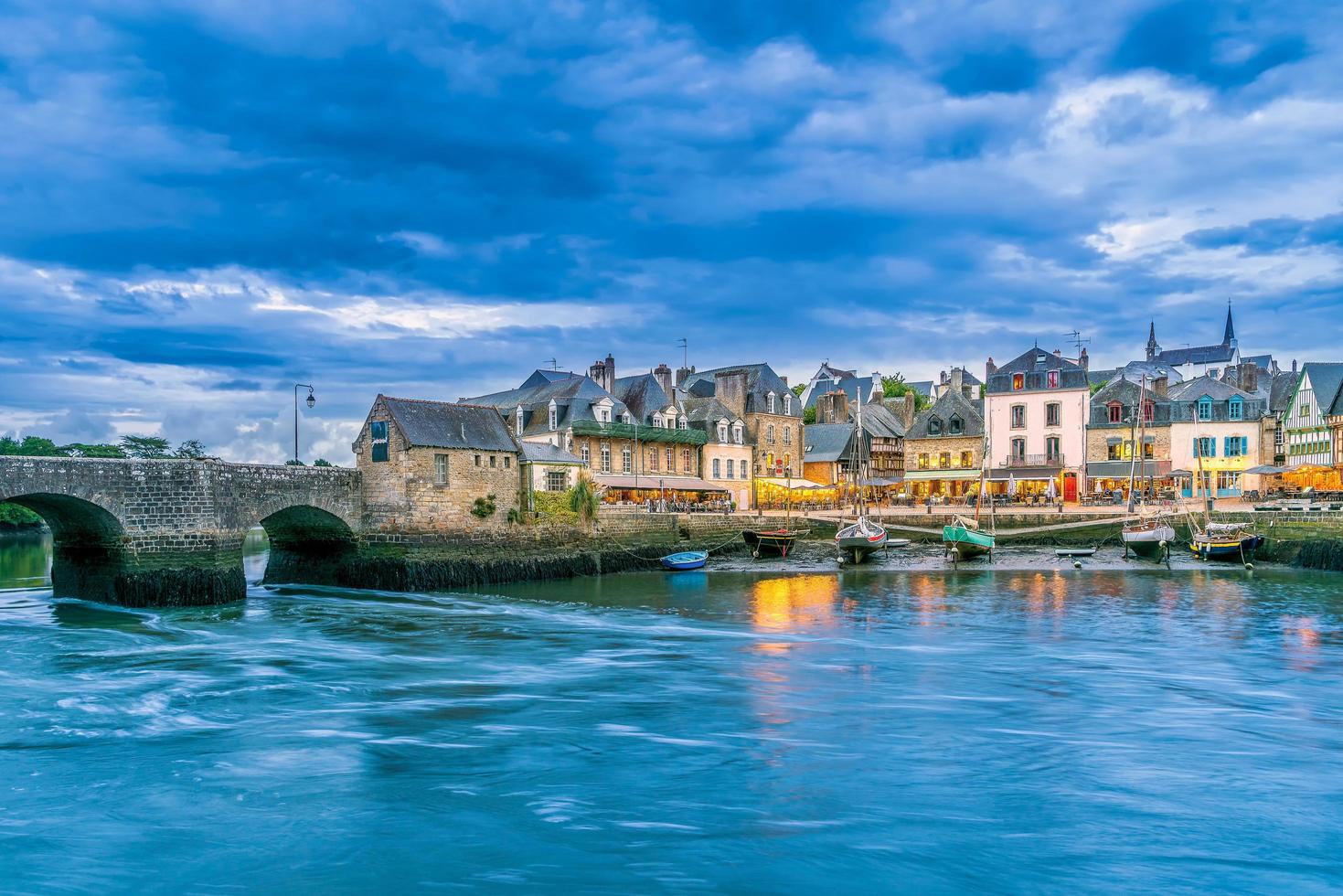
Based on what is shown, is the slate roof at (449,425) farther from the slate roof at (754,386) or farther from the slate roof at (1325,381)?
the slate roof at (1325,381)

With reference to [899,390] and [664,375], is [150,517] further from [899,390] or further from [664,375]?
[899,390]

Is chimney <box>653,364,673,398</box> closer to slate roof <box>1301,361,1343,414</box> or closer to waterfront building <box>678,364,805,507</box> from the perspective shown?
waterfront building <box>678,364,805,507</box>

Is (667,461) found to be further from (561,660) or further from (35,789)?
(35,789)

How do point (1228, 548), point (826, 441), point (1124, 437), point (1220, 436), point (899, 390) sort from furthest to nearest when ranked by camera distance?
point (899, 390) < point (826, 441) < point (1124, 437) < point (1220, 436) < point (1228, 548)

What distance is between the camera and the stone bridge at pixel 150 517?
2631 cm

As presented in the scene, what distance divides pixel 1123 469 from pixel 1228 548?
19571 millimetres

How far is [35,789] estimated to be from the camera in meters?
11.2

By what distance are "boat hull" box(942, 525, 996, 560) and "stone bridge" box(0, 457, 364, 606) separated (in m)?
25.9

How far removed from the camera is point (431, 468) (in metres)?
34.9

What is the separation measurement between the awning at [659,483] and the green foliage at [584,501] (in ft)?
26.8

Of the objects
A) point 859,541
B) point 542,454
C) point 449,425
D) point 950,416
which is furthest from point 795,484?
point 449,425

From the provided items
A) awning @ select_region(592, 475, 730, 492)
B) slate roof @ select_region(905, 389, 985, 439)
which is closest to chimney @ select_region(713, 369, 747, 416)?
awning @ select_region(592, 475, 730, 492)

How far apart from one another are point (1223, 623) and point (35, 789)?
78.5 feet

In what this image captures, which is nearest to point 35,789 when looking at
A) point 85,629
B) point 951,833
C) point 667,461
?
point 951,833
